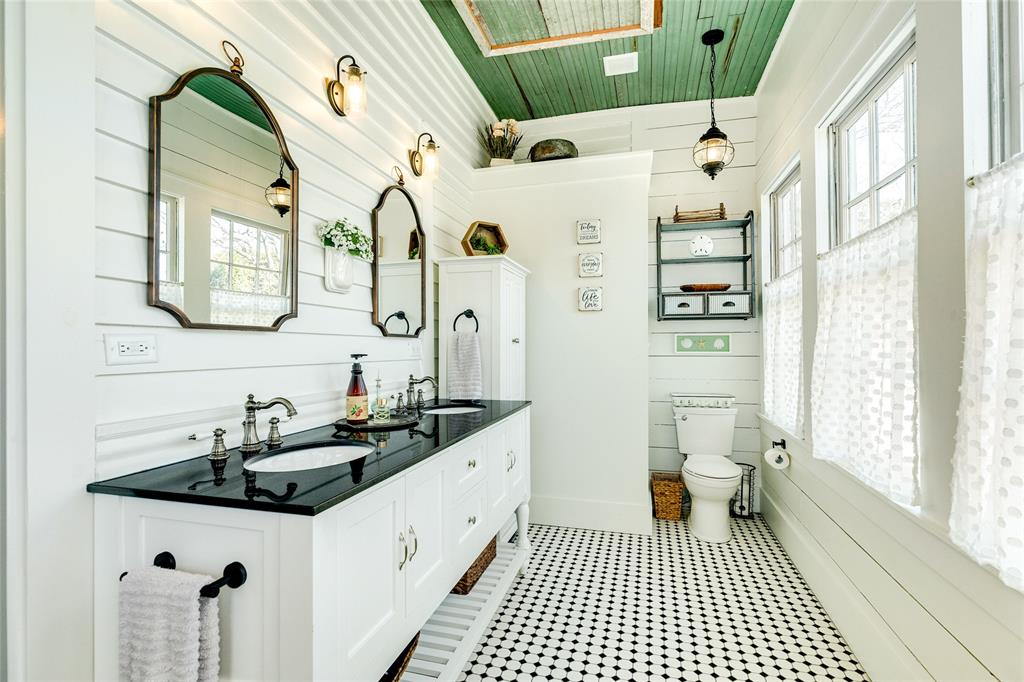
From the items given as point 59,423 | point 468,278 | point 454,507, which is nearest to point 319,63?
point 468,278

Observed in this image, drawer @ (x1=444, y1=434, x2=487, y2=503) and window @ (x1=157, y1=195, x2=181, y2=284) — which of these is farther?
drawer @ (x1=444, y1=434, x2=487, y2=503)

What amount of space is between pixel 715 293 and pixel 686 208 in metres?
0.78

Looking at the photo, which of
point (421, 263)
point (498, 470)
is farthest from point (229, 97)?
point (498, 470)

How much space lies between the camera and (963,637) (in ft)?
4.07

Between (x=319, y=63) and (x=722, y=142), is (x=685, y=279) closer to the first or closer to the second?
(x=722, y=142)

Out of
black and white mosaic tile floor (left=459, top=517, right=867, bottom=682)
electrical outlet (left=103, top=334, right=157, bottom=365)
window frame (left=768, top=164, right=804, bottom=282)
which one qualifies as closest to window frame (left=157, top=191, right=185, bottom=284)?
electrical outlet (left=103, top=334, right=157, bottom=365)

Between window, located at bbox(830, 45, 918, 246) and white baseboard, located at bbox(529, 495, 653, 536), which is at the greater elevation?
window, located at bbox(830, 45, 918, 246)

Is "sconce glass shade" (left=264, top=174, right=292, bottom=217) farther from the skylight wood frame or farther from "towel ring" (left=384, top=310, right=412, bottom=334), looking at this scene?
the skylight wood frame

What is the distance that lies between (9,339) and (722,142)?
327 centimetres

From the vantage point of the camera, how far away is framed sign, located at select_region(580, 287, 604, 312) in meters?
3.26

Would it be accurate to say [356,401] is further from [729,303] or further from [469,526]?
[729,303]

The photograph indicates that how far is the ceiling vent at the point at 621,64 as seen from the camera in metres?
3.06

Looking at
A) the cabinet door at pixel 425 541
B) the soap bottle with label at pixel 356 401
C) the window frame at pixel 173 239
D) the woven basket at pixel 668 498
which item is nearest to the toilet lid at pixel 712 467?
the woven basket at pixel 668 498

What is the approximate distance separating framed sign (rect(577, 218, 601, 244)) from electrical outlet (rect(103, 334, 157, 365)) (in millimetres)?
2644
